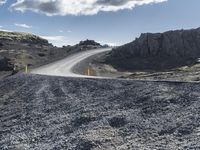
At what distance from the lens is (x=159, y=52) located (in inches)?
3140

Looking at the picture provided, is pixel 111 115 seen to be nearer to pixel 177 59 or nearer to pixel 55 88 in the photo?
pixel 55 88

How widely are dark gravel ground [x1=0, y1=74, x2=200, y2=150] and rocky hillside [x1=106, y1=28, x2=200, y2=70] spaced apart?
136 ft

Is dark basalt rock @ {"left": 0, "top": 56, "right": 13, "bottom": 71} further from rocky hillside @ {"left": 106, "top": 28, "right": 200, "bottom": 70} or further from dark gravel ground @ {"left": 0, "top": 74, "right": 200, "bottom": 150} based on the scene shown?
dark gravel ground @ {"left": 0, "top": 74, "right": 200, "bottom": 150}

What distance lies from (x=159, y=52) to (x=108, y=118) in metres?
59.2

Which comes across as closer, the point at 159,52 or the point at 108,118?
the point at 108,118

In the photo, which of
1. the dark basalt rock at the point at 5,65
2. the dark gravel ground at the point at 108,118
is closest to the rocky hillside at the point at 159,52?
the dark basalt rock at the point at 5,65

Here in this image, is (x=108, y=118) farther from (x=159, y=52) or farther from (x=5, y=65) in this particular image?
(x=5, y=65)

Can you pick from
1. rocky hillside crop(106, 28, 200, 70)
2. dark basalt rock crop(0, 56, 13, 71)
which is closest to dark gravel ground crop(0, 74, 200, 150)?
rocky hillside crop(106, 28, 200, 70)

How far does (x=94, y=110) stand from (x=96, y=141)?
6.56m

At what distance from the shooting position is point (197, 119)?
18.9m

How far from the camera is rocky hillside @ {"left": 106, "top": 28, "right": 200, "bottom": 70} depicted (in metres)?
74.8

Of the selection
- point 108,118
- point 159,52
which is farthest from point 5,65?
point 108,118

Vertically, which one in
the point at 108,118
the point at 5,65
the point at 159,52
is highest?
the point at 159,52

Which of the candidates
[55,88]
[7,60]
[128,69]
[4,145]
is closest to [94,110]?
[4,145]
